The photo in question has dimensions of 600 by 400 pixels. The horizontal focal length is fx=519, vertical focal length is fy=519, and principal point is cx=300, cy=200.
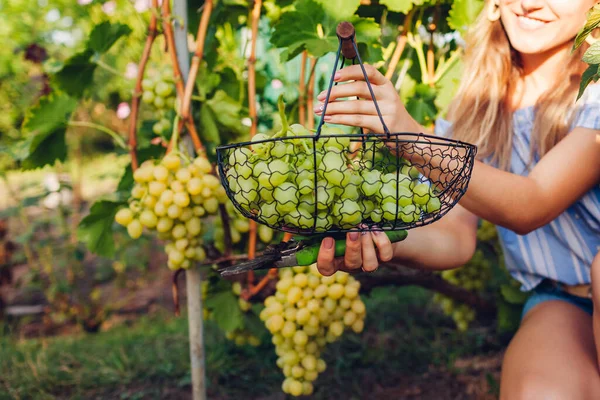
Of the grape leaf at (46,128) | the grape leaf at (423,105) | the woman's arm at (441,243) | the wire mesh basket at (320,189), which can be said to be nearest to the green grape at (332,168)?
the wire mesh basket at (320,189)

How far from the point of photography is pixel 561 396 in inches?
43.9

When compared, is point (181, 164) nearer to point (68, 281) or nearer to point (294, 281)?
point (294, 281)

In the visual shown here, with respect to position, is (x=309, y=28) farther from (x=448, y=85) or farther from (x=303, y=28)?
(x=448, y=85)

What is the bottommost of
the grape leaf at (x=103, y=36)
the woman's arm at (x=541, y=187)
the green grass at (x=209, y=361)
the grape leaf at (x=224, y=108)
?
the green grass at (x=209, y=361)

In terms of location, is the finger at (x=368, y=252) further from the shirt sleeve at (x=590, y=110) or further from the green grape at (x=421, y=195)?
the shirt sleeve at (x=590, y=110)

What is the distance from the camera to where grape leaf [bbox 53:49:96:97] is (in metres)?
1.54

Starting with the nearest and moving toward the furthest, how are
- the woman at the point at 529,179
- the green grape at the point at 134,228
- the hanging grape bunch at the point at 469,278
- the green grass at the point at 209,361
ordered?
the woman at the point at 529,179
the green grape at the point at 134,228
the green grass at the point at 209,361
the hanging grape bunch at the point at 469,278

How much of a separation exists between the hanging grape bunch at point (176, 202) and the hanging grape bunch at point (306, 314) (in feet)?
0.92

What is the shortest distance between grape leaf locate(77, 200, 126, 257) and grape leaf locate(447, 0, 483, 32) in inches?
46.8

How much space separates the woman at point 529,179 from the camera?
1.10 m

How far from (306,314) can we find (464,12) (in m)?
1.06

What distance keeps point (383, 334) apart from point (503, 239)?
0.88 meters

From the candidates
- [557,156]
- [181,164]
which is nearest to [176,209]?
[181,164]

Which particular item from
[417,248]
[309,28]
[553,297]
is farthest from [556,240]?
[309,28]
